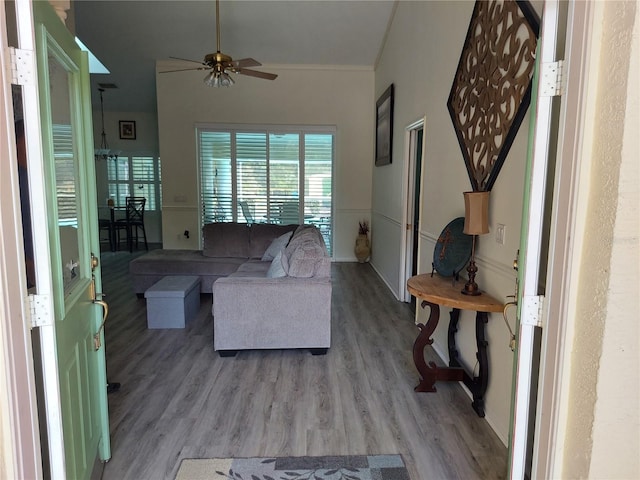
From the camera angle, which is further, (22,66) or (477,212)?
(477,212)

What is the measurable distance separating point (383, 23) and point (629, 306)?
17.9 ft

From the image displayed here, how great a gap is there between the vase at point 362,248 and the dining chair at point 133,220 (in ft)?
14.6

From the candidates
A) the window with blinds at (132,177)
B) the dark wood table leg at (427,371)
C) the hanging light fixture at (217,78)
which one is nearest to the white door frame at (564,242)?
the dark wood table leg at (427,371)

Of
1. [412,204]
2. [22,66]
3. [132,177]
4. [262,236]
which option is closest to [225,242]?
[262,236]

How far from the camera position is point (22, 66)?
1.07 metres

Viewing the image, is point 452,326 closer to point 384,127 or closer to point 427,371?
point 427,371

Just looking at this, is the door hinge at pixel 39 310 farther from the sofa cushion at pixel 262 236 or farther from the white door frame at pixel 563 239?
the sofa cushion at pixel 262 236

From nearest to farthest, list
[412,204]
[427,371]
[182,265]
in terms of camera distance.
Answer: [427,371] → [412,204] → [182,265]

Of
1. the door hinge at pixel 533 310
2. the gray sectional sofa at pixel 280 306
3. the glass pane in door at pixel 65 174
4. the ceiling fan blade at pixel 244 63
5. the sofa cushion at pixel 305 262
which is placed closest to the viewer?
the door hinge at pixel 533 310

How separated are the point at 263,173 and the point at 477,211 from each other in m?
4.97

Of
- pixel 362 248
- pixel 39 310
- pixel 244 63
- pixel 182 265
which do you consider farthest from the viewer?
pixel 362 248

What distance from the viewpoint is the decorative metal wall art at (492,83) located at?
2.02 meters

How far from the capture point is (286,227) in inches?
207

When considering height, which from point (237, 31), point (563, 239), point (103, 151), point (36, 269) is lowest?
point (36, 269)
